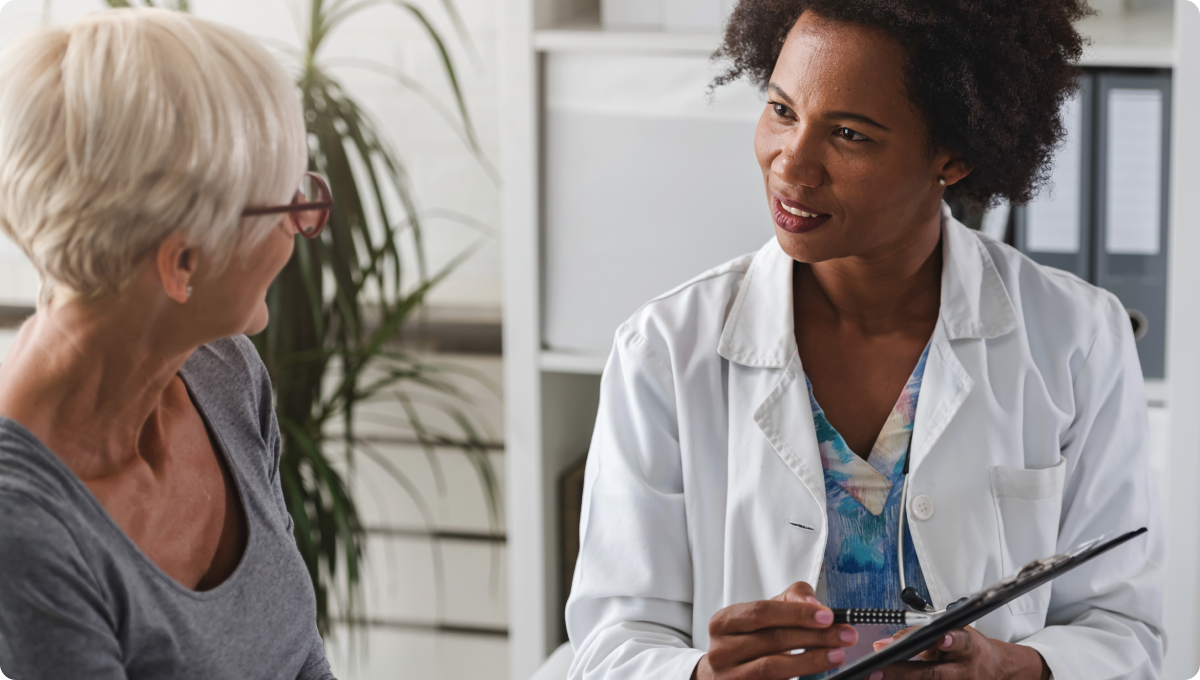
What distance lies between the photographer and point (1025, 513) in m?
1.24

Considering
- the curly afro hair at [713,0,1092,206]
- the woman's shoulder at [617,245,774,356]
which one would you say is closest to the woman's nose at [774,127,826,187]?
the curly afro hair at [713,0,1092,206]

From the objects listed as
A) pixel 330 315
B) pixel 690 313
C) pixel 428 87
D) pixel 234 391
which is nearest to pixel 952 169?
pixel 690 313

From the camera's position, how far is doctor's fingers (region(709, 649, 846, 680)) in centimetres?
102

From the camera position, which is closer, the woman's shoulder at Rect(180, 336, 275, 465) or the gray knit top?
the gray knit top

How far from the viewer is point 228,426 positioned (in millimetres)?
1065

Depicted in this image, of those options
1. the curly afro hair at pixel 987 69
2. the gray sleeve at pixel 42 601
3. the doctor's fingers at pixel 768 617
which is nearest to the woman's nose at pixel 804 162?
the curly afro hair at pixel 987 69

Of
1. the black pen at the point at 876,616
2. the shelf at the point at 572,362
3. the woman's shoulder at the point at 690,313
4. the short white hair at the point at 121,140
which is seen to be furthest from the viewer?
the shelf at the point at 572,362

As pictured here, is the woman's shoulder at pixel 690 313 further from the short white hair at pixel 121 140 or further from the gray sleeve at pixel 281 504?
the short white hair at pixel 121 140

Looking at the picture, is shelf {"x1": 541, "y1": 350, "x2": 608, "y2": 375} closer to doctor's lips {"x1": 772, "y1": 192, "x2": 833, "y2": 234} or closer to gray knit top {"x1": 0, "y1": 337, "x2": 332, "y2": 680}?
doctor's lips {"x1": 772, "y1": 192, "x2": 833, "y2": 234}

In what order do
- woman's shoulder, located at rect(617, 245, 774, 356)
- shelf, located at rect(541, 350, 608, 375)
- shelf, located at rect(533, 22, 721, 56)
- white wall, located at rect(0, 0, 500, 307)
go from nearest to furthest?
woman's shoulder, located at rect(617, 245, 774, 356), shelf, located at rect(533, 22, 721, 56), shelf, located at rect(541, 350, 608, 375), white wall, located at rect(0, 0, 500, 307)

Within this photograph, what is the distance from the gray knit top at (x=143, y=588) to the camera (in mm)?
774

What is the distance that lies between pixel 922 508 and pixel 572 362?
2.22 feet

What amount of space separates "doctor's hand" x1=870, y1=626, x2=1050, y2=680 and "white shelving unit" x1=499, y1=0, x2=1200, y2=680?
0.50 m

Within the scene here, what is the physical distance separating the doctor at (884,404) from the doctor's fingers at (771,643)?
7cm
